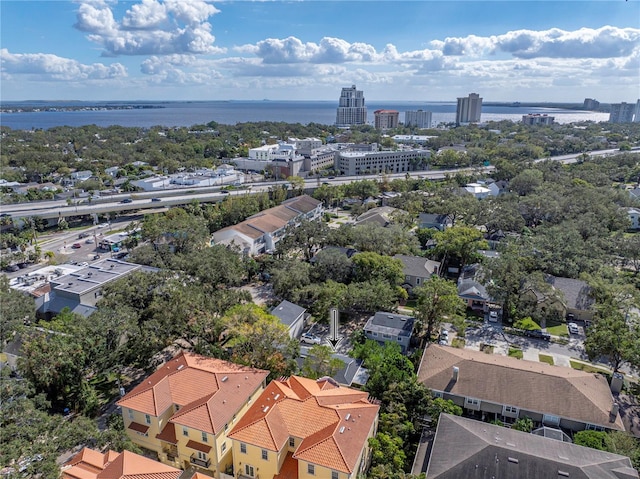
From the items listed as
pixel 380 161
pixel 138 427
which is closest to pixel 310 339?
pixel 138 427

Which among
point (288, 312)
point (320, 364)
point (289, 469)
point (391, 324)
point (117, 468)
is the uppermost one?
point (117, 468)

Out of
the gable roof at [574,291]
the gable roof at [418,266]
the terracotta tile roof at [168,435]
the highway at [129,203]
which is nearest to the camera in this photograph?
the terracotta tile roof at [168,435]

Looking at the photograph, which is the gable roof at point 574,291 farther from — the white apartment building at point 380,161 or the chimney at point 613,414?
the white apartment building at point 380,161

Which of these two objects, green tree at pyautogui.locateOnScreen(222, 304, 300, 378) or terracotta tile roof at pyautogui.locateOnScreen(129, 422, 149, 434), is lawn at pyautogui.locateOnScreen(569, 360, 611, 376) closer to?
green tree at pyautogui.locateOnScreen(222, 304, 300, 378)

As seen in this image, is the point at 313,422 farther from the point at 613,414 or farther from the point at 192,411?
the point at 613,414

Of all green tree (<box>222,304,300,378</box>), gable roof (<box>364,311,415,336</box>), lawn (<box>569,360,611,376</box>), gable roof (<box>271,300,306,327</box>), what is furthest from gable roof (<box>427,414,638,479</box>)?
gable roof (<box>271,300,306,327</box>)

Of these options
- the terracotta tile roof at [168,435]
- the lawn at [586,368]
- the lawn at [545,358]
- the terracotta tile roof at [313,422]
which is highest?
the terracotta tile roof at [313,422]

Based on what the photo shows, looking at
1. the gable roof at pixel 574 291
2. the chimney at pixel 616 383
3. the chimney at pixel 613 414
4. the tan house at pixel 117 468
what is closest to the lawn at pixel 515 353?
the chimney at pixel 616 383

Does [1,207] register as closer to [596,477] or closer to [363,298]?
[363,298]
